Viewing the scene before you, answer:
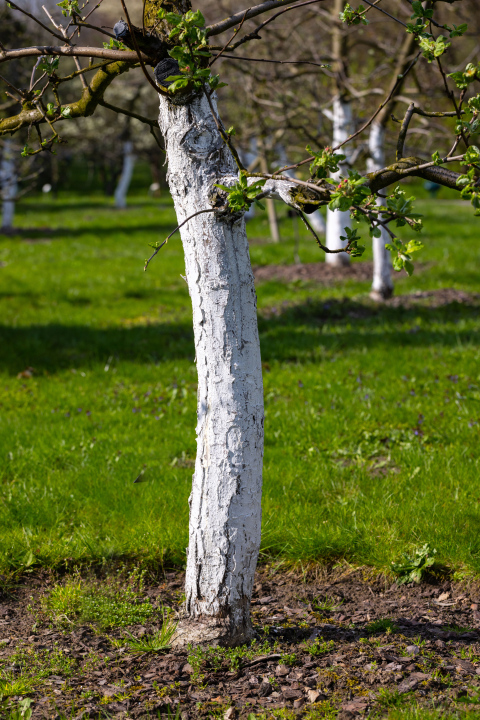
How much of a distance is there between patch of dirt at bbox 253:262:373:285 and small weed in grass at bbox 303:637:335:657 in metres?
9.67

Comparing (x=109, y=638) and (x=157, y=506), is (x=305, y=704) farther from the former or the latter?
(x=157, y=506)

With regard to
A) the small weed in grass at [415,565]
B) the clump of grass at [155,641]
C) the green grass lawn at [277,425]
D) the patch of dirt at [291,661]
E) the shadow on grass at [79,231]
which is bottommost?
the patch of dirt at [291,661]

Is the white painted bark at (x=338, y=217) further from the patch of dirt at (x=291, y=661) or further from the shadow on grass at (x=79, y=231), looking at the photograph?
the patch of dirt at (x=291, y=661)

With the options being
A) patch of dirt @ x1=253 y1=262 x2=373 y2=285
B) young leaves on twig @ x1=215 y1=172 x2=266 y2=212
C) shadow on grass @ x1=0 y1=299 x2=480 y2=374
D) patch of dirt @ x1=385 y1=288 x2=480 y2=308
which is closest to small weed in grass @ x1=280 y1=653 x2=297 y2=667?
young leaves on twig @ x1=215 y1=172 x2=266 y2=212

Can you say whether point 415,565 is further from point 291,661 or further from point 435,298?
point 435,298

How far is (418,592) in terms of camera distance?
11.6 ft

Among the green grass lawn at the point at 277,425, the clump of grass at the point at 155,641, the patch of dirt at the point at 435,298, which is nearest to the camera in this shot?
the clump of grass at the point at 155,641

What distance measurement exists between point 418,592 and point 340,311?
6.73 metres

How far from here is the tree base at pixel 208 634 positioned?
9.70 ft

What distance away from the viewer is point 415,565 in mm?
3564

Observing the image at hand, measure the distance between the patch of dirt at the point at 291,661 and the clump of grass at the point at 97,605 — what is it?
7 centimetres

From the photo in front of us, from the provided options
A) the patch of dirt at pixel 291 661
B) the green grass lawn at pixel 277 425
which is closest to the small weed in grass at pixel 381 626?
the patch of dirt at pixel 291 661

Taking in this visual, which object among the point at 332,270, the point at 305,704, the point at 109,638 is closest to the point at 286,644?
the point at 305,704

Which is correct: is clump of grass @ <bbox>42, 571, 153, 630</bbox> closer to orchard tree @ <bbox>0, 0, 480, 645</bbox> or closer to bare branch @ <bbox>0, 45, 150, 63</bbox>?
orchard tree @ <bbox>0, 0, 480, 645</bbox>
